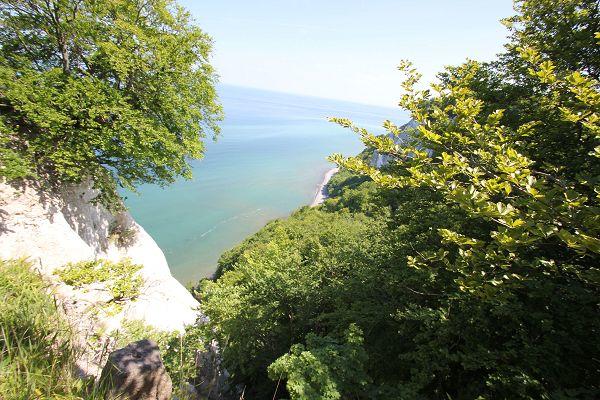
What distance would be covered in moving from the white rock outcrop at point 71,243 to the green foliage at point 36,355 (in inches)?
172

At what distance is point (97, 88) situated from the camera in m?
11.3

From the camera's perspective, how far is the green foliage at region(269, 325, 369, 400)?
5129 mm

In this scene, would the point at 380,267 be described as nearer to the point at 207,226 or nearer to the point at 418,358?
the point at 418,358

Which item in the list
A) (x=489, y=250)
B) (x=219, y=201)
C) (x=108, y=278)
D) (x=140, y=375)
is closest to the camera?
(x=489, y=250)

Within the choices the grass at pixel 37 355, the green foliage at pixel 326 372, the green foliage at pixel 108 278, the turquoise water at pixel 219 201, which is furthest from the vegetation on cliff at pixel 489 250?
the turquoise water at pixel 219 201

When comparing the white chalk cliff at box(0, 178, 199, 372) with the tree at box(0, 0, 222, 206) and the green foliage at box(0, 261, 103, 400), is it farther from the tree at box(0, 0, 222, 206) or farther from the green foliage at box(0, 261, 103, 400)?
the green foliage at box(0, 261, 103, 400)

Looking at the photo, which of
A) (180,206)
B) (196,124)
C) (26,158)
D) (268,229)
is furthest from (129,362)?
(180,206)

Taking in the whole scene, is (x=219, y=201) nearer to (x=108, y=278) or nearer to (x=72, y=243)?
(x=72, y=243)

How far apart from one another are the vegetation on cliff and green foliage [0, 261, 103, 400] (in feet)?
11.2

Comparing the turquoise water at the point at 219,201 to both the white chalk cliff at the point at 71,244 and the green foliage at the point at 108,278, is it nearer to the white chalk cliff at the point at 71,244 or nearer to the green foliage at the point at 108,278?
the white chalk cliff at the point at 71,244

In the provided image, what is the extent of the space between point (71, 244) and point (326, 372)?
35.9 ft

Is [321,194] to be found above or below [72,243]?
below

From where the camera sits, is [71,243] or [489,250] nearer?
[489,250]

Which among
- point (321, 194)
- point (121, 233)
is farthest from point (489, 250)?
point (321, 194)
